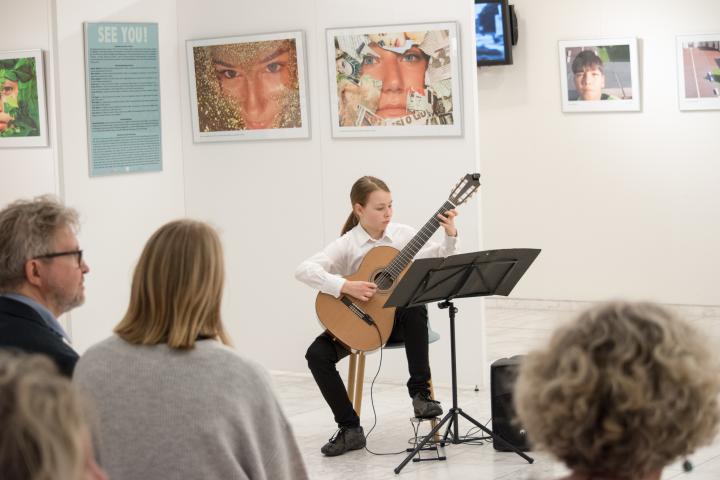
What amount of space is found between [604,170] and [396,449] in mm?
4394

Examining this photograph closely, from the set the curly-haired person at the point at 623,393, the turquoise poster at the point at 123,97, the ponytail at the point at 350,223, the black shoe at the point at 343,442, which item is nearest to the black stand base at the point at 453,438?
the black shoe at the point at 343,442

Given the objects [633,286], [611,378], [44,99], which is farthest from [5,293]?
[633,286]

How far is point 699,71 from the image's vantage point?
28.0ft

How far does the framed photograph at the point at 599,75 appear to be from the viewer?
29.0 feet

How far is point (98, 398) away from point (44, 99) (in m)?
5.26

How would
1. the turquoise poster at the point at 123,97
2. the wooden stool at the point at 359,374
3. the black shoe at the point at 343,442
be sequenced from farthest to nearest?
the turquoise poster at the point at 123,97 < the wooden stool at the point at 359,374 < the black shoe at the point at 343,442

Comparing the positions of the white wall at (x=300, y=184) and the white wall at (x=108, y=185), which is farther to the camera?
the white wall at (x=300, y=184)

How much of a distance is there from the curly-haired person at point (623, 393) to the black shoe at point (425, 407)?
151 inches

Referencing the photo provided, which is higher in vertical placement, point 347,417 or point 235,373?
point 235,373

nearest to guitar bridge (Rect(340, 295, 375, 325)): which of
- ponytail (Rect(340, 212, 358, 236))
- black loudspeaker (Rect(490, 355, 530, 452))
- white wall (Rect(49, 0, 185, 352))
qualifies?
ponytail (Rect(340, 212, 358, 236))

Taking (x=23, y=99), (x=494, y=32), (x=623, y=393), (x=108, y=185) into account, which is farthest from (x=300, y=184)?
(x=623, y=393)

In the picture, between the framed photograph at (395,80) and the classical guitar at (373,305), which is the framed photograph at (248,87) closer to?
the framed photograph at (395,80)

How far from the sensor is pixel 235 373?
2320mm

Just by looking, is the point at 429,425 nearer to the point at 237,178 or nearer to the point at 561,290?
the point at 237,178
